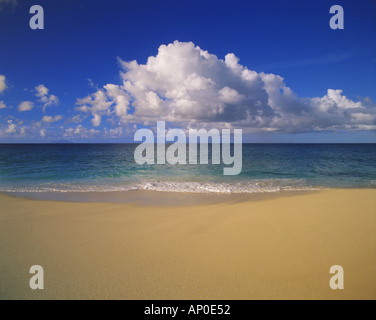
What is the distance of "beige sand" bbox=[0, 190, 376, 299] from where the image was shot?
11.5ft

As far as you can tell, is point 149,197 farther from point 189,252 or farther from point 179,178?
point 179,178

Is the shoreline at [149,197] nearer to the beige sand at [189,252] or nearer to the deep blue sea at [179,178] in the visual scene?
the deep blue sea at [179,178]

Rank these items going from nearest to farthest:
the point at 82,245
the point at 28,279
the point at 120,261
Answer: the point at 28,279, the point at 120,261, the point at 82,245

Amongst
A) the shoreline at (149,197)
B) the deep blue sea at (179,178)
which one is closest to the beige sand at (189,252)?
the shoreline at (149,197)

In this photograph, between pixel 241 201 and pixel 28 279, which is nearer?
pixel 28 279

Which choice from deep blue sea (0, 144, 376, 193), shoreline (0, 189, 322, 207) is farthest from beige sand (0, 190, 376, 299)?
deep blue sea (0, 144, 376, 193)

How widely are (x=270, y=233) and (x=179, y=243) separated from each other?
2.67 metres

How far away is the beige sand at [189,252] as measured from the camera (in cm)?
351

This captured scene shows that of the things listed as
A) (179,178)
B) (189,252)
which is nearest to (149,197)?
(189,252)

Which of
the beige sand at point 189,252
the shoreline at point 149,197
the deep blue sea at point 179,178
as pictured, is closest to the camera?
the beige sand at point 189,252

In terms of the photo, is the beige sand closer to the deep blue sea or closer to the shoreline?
the shoreline
